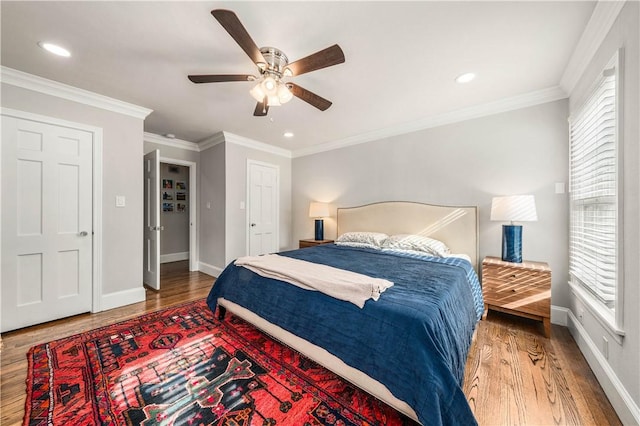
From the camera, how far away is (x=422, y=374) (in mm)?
1105

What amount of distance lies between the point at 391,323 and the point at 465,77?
93.4 inches

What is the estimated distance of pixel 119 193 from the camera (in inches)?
116

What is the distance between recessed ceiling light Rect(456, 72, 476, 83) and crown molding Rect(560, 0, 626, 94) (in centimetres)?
69

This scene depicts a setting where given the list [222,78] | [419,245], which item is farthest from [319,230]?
[222,78]

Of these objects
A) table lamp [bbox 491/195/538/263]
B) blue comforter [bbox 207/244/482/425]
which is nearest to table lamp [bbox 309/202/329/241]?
blue comforter [bbox 207/244/482/425]

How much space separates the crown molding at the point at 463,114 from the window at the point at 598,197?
0.46 m

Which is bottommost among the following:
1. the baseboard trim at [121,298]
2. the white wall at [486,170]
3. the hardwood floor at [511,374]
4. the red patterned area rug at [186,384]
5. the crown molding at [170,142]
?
the hardwood floor at [511,374]

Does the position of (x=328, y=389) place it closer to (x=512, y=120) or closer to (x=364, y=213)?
(x=364, y=213)

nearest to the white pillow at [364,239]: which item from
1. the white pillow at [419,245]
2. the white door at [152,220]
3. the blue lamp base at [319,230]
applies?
the white pillow at [419,245]

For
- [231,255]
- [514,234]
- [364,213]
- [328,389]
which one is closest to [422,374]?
[328,389]

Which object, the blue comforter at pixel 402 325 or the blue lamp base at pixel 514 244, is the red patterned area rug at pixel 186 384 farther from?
the blue lamp base at pixel 514 244

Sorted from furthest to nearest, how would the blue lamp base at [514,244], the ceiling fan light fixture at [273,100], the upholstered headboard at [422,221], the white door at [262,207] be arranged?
the white door at [262,207]
the upholstered headboard at [422,221]
the blue lamp base at [514,244]
the ceiling fan light fixture at [273,100]

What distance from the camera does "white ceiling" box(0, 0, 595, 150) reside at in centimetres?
156

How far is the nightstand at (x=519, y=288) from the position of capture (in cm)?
225
